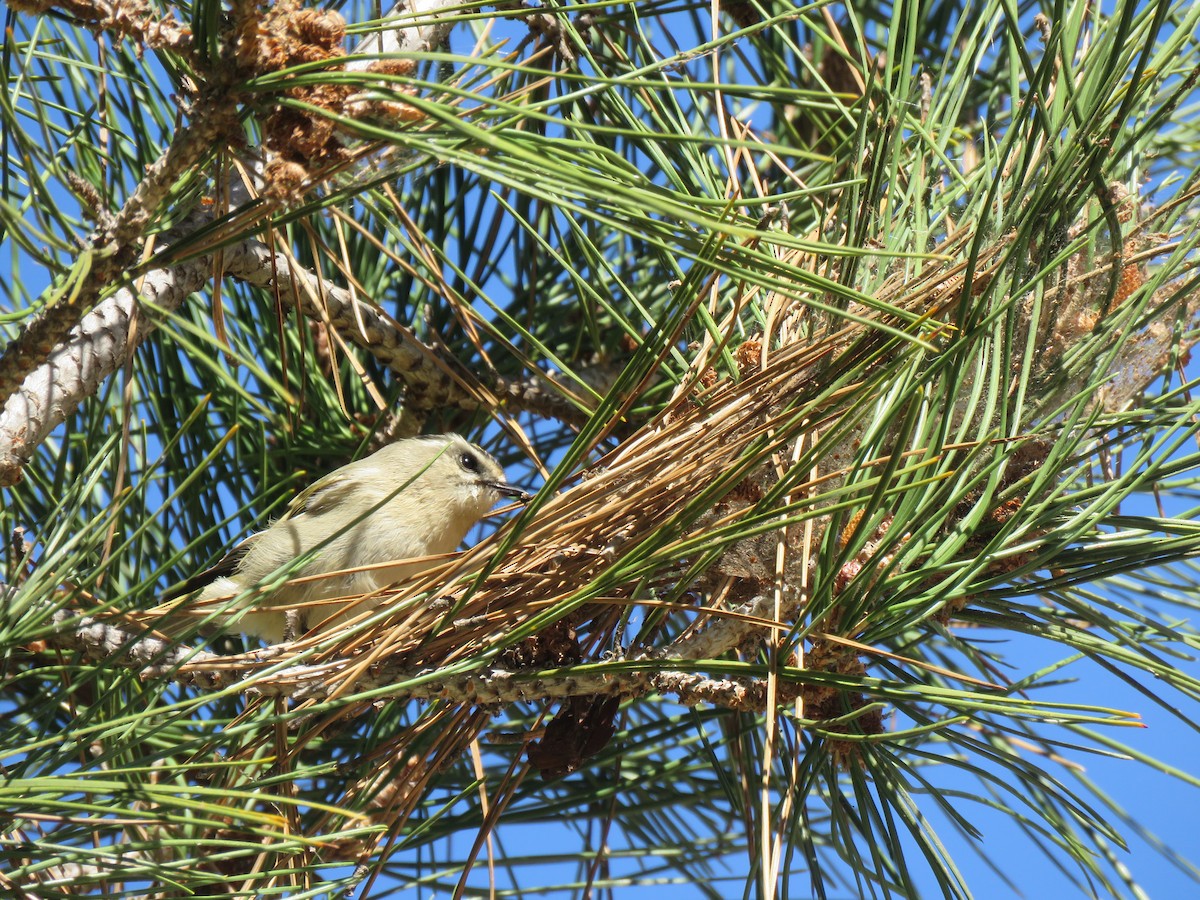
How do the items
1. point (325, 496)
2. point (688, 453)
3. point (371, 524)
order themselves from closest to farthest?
point (688, 453) < point (371, 524) < point (325, 496)

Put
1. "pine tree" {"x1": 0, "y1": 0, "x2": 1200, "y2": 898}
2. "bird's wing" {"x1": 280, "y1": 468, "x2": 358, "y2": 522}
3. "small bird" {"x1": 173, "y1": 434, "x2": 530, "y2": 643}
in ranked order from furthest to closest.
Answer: "bird's wing" {"x1": 280, "y1": 468, "x2": 358, "y2": 522} < "small bird" {"x1": 173, "y1": 434, "x2": 530, "y2": 643} < "pine tree" {"x1": 0, "y1": 0, "x2": 1200, "y2": 898}

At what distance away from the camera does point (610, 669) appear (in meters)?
1.45

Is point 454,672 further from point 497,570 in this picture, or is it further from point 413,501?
point 413,501

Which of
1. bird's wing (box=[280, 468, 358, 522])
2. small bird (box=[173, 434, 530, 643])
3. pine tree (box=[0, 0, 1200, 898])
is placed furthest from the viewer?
bird's wing (box=[280, 468, 358, 522])

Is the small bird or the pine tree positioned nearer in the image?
the pine tree

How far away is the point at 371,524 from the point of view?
288 centimetres

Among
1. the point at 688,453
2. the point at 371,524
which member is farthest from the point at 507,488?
the point at 688,453

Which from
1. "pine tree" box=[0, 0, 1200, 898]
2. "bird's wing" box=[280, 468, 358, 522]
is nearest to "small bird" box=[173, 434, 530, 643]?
"bird's wing" box=[280, 468, 358, 522]

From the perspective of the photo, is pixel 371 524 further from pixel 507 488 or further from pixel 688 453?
pixel 688 453

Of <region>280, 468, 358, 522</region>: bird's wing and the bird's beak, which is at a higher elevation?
<region>280, 468, 358, 522</region>: bird's wing

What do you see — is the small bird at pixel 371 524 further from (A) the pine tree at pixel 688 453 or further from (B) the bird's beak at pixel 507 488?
(A) the pine tree at pixel 688 453

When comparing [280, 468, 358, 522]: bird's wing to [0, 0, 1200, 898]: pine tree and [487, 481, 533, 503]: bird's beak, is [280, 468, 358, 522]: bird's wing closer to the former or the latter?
[487, 481, 533, 503]: bird's beak

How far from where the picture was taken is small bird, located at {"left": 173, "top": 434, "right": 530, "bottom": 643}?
2797 mm

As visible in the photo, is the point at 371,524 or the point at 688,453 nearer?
the point at 688,453
